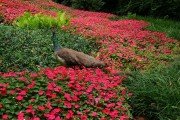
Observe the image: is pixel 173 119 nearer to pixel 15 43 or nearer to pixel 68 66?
pixel 68 66

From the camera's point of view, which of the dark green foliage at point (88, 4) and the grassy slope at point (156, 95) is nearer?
the grassy slope at point (156, 95)

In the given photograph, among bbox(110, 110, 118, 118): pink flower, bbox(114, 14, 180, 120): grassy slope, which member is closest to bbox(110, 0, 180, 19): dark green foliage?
bbox(114, 14, 180, 120): grassy slope

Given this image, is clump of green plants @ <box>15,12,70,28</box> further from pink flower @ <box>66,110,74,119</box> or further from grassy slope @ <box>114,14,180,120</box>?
pink flower @ <box>66,110,74,119</box>

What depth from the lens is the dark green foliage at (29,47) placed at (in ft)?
21.6

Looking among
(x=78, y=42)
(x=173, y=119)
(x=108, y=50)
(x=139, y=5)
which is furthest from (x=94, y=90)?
(x=139, y=5)

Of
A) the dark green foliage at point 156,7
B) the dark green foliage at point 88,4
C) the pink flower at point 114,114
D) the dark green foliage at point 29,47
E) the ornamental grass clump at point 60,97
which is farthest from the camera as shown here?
the dark green foliage at point 88,4

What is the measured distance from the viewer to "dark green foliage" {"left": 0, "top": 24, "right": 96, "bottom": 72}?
660cm

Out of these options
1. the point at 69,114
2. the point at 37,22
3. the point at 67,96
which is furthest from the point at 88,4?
the point at 69,114

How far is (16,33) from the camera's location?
26.6 ft

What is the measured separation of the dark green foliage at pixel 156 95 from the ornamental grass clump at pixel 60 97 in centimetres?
27

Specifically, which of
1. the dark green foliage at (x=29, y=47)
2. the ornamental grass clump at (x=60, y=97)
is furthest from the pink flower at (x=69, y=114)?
the dark green foliage at (x=29, y=47)

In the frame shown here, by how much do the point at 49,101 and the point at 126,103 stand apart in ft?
4.58

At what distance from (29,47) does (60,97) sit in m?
3.36

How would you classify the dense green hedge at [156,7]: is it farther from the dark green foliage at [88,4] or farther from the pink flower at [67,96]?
the pink flower at [67,96]
